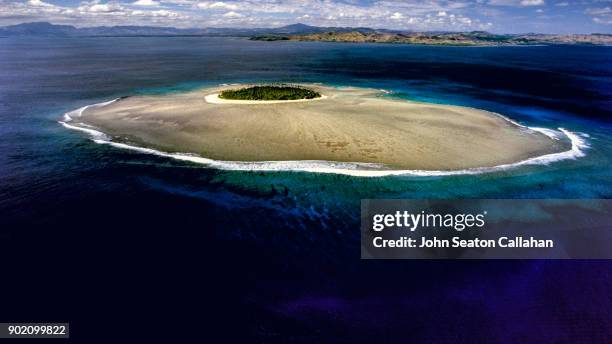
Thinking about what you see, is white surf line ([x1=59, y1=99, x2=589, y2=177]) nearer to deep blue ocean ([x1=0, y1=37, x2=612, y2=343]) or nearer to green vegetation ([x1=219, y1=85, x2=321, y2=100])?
deep blue ocean ([x1=0, y1=37, x2=612, y2=343])

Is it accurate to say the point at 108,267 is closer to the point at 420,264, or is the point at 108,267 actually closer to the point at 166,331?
the point at 166,331

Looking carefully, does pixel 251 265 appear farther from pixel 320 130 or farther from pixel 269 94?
pixel 269 94

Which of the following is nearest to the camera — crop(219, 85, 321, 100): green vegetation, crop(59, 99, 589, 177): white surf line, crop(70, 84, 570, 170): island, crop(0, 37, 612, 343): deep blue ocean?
crop(0, 37, 612, 343): deep blue ocean

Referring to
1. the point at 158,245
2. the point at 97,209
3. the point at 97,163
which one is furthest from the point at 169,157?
the point at 158,245

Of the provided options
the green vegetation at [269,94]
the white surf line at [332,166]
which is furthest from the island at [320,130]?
the white surf line at [332,166]

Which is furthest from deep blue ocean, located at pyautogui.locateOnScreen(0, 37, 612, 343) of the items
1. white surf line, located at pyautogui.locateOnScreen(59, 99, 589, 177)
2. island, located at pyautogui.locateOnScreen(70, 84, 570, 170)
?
island, located at pyautogui.locateOnScreen(70, 84, 570, 170)

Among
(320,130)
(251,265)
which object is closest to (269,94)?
(320,130)

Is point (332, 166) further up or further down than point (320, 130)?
further down

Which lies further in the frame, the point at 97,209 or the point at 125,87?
the point at 125,87
